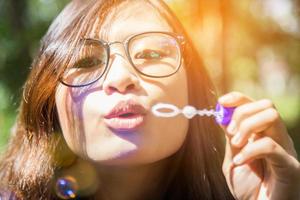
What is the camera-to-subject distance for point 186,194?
0.82 metres

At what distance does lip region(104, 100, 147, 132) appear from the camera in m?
0.65

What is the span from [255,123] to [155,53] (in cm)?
20

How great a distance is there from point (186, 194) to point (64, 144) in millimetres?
225

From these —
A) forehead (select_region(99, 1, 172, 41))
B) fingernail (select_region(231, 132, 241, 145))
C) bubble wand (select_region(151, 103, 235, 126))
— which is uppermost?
forehead (select_region(99, 1, 172, 41))

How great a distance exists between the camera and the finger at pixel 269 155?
0.58 m

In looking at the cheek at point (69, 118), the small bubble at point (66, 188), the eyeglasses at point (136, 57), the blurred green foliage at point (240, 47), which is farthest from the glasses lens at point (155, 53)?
the blurred green foliage at point (240, 47)

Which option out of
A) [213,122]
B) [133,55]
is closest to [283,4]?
[213,122]

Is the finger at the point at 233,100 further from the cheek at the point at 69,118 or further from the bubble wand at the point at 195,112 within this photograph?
the cheek at the point at 69,118

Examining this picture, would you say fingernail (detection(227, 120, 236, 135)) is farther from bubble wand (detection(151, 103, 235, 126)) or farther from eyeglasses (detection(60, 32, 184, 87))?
eyeglasses (detection(60, 32, 184, 87))

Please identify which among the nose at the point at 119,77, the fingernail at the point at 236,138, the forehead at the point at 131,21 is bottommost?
the fingernail at the point at 236,138

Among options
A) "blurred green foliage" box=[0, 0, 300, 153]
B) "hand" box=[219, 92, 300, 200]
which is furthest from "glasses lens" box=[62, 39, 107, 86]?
"blurred green foliage" box=[0, 0, 300, 153]

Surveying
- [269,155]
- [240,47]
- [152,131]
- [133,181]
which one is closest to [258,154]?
[269,155]

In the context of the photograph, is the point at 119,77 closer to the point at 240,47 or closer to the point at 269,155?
the point at 269,155

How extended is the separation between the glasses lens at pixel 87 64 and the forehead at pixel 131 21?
0.02 m
